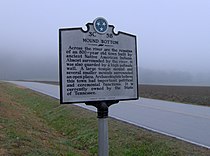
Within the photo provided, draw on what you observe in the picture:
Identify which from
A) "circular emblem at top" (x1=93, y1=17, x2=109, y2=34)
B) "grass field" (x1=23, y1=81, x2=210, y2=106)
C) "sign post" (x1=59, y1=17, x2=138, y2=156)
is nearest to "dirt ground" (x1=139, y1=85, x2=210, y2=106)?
"grass field" (x1=23, y1=81, x2=210, y2=106)

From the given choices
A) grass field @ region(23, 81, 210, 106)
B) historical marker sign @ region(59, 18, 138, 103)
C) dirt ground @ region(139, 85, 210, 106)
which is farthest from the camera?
dirt ground @ region(139, 85, 210, 106)

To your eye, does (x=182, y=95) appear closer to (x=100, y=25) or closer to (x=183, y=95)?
(x=183, y=95)

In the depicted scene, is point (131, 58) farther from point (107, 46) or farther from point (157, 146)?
point (157, 146)

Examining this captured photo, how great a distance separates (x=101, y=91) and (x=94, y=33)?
89 cm

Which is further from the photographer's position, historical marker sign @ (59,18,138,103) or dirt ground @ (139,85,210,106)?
dirt ground @ (139,85,210,106)

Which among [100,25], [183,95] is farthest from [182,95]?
[100,25]

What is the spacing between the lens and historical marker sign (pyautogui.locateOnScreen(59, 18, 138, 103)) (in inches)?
213

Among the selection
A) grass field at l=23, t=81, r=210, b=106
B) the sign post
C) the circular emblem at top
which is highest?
the circular emblem at top

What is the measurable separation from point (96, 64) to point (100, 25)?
2.00 feet

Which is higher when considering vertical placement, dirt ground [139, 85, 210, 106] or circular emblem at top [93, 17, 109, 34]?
circular emblem at top [93, 17, 109, 34]

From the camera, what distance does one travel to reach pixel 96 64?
221 inches

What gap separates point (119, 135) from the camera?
11852mm

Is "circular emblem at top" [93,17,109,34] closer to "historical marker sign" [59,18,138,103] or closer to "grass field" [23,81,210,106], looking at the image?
"historical marker sign" [59,18,138,103]

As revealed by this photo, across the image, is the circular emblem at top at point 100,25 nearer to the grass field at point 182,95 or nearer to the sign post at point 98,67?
the sign post at point 98,67
